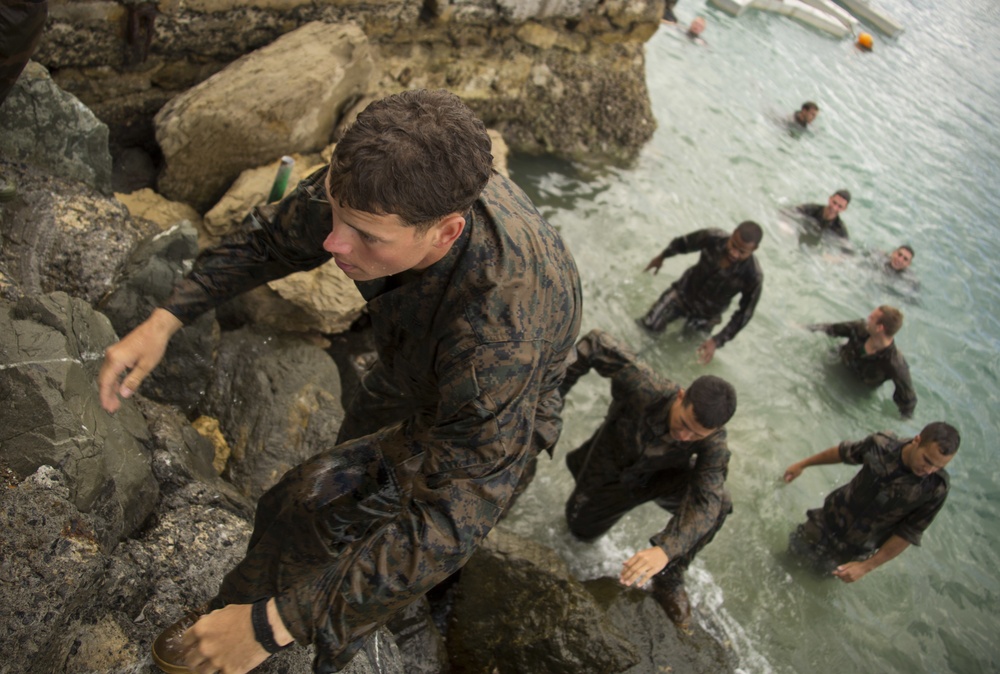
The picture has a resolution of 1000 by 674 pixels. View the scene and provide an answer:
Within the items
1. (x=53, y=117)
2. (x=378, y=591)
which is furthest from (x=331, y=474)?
(x=53, y=117)

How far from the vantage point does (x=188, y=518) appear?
9.97 ft

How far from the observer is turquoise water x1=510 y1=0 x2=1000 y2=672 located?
18.2 ft

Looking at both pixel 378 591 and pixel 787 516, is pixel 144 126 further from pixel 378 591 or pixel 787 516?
pixel 787 516

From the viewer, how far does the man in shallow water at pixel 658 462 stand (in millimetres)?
3895

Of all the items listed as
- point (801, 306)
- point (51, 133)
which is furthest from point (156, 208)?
point (801, 306)

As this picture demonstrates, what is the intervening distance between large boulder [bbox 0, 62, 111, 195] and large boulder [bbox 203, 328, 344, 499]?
1.16m

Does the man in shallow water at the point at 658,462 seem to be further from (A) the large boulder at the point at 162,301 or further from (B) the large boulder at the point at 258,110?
(B) the large boulder at the point at 258,110

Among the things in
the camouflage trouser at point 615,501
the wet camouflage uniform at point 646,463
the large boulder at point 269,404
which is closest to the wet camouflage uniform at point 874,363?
the camouflage trouser at point 615,501

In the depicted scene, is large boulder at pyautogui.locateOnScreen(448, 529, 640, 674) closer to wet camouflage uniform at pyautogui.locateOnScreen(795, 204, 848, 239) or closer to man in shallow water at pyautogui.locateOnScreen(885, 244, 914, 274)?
wet camouflage uniform at pyautogui.locateOnScreen(795, 204, 848, 239)

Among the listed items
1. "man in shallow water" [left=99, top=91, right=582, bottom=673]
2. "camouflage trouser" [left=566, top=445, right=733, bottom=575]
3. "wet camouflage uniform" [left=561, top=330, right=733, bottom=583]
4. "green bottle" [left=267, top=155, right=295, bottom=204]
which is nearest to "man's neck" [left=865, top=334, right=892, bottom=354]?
"camouflage trouser" [left=566, top=445, right=733, bottom=575]

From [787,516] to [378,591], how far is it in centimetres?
517

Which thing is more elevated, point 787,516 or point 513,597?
point 513,597

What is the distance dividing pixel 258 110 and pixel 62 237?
1.94 meters

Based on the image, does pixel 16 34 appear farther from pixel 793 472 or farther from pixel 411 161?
pixel 793 472
